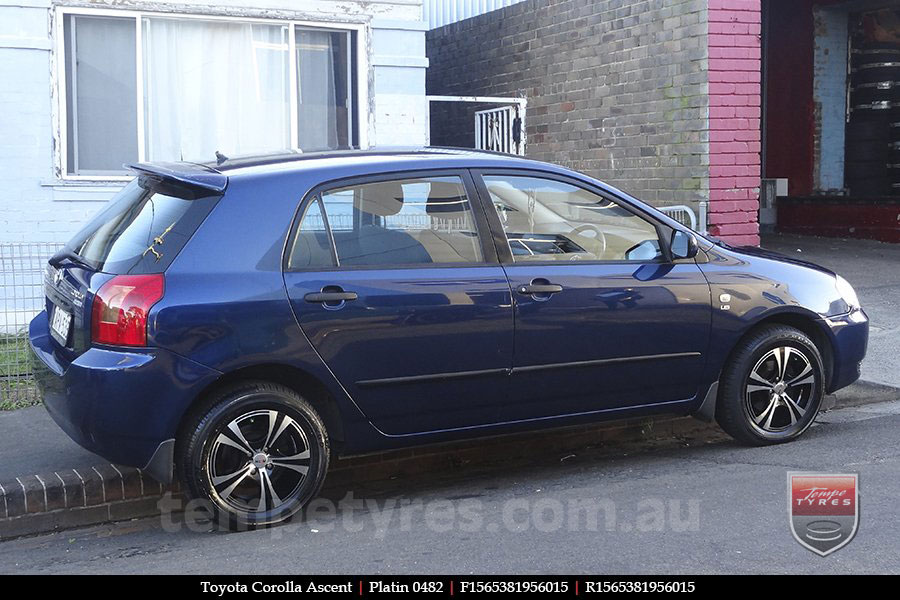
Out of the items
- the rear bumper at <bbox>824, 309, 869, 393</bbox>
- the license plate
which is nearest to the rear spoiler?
the license plate

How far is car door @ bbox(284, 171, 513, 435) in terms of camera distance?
16.6ft

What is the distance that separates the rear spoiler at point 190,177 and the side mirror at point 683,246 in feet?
7.69

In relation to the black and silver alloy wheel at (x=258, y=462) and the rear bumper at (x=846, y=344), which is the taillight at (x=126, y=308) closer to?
the black and silver alloy wheel at (x=258, y=462)

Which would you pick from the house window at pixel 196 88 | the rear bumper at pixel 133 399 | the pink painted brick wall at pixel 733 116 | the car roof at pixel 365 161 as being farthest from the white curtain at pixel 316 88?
the rear bumper at pixel 133 399

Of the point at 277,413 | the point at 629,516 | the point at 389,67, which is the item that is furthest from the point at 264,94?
the point at 629,516

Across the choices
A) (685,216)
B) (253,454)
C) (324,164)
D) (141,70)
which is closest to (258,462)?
(253,454)

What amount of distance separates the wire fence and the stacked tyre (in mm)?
12733

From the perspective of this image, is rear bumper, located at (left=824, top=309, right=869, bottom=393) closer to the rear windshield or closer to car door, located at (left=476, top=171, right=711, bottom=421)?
car door, located at (left=476, top=171, right=711, bottom=421)

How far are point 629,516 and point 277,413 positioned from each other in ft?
5.39

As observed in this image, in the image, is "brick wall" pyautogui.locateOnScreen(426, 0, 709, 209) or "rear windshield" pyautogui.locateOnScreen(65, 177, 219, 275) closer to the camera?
"rear windshield" pyautogui.locateOnScreen(65, 177, 219, 275)

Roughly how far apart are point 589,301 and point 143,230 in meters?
2.16

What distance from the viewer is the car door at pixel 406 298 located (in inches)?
199

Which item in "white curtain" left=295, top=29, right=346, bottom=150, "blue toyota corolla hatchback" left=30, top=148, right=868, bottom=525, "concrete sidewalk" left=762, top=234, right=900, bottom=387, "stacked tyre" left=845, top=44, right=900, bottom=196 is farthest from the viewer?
"stacked tyre" left=845, top=44, right=900, bottom=196

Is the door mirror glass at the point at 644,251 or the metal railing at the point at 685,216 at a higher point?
the metal railing at the point at 685,216
